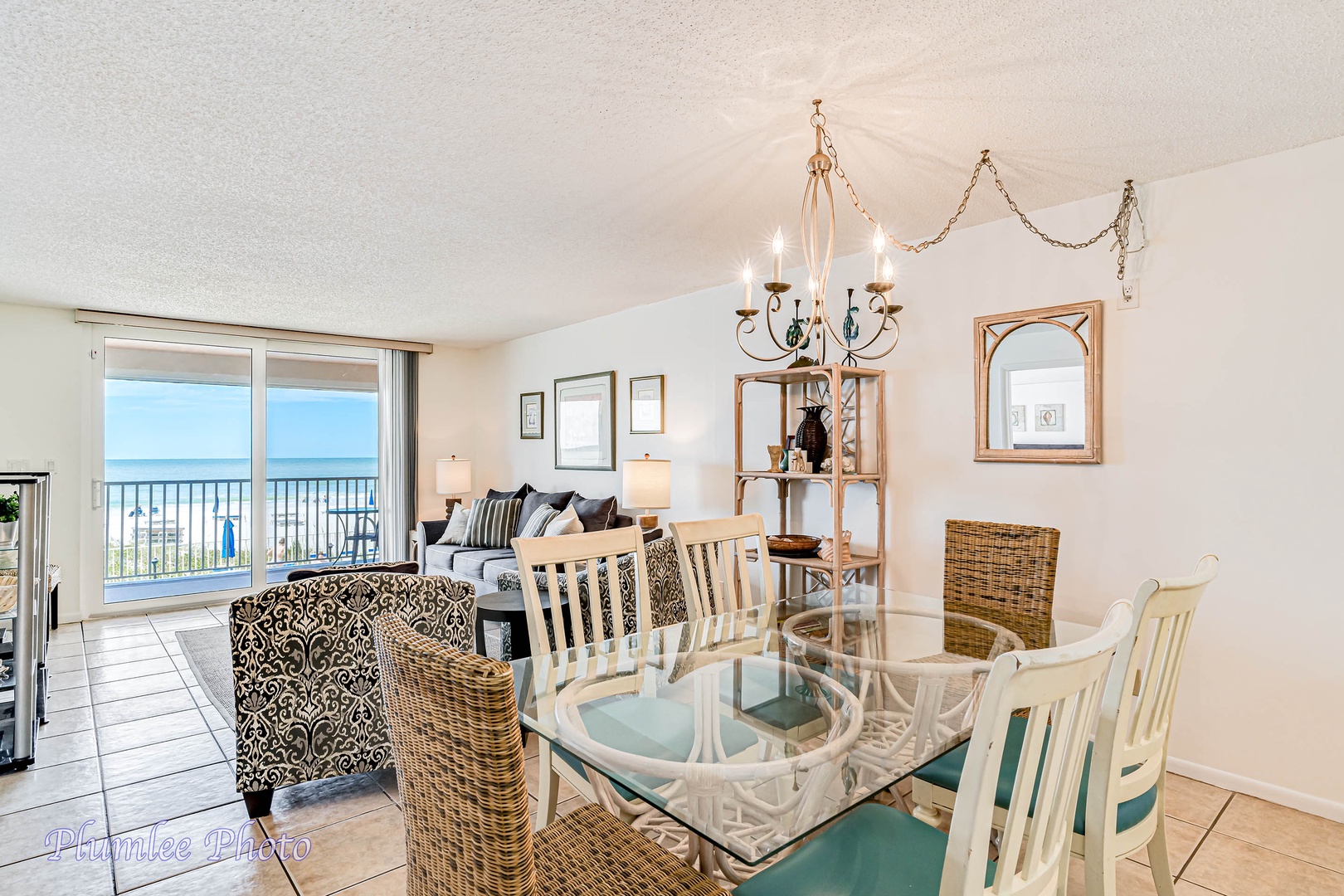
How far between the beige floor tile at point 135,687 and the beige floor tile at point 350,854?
2.14 meters

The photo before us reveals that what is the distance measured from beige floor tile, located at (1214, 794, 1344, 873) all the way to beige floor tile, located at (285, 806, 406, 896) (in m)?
2.82

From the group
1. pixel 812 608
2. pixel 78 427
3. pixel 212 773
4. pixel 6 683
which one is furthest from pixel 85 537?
pixel 812 608

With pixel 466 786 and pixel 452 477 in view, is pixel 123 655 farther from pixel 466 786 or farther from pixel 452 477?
pixel 466 786

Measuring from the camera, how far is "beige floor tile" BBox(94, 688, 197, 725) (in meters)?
3.46

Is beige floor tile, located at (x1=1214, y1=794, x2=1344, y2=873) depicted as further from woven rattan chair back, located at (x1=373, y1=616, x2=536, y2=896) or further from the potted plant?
the potted plant

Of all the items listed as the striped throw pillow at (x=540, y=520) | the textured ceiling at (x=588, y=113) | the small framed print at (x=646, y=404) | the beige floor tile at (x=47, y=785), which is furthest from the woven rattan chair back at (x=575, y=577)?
the striped throw pillow at (x=540, y=520)

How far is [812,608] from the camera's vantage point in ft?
9.16

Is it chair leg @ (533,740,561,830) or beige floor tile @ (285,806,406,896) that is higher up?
chair leg @ (533,740,561,830)

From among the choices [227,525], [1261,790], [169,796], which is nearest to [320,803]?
[169,796]

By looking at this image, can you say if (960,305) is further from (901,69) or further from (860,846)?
(860,846)

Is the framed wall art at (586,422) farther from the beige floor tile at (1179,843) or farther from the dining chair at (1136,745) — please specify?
the dining chair at (1136,745)

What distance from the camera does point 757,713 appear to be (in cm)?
173

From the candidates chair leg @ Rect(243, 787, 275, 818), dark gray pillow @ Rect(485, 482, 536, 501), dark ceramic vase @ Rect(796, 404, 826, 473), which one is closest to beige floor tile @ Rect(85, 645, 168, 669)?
dark gray pillow @ Rect(485, 482, 536, 501)

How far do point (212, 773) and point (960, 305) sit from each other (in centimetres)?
392
